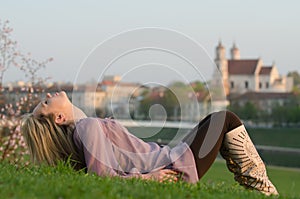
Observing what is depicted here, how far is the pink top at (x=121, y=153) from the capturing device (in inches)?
159

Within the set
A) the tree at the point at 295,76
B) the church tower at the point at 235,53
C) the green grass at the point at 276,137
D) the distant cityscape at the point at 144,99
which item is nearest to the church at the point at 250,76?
the tree at the point at 295,76

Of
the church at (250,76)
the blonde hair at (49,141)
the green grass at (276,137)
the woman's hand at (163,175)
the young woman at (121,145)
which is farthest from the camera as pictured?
the church at (250,76)

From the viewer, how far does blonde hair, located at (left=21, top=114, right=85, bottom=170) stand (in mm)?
4227

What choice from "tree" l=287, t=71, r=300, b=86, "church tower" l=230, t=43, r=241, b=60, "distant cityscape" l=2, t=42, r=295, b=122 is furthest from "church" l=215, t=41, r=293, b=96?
"distant cityscape" l=2, t=42, r=295, b=122

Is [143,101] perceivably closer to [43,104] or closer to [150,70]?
[150,70]

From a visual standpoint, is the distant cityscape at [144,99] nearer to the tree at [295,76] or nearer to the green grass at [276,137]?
the green grass at [276,137]

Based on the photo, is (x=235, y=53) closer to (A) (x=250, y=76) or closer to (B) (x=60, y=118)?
(A) (x=250, y=76)

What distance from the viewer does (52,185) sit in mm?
2896

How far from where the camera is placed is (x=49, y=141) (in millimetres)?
4234

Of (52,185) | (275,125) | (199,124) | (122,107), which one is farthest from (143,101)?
(275,125)

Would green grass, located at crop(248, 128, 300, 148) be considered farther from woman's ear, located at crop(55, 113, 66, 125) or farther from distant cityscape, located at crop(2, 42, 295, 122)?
woman's ear, located at crop(55, 113, 66, 125)

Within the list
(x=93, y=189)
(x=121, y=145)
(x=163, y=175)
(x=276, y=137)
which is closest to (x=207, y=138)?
(x=163, y=175)

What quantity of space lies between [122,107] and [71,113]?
2.10ft

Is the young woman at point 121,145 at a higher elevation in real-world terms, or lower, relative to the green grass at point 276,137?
higher
